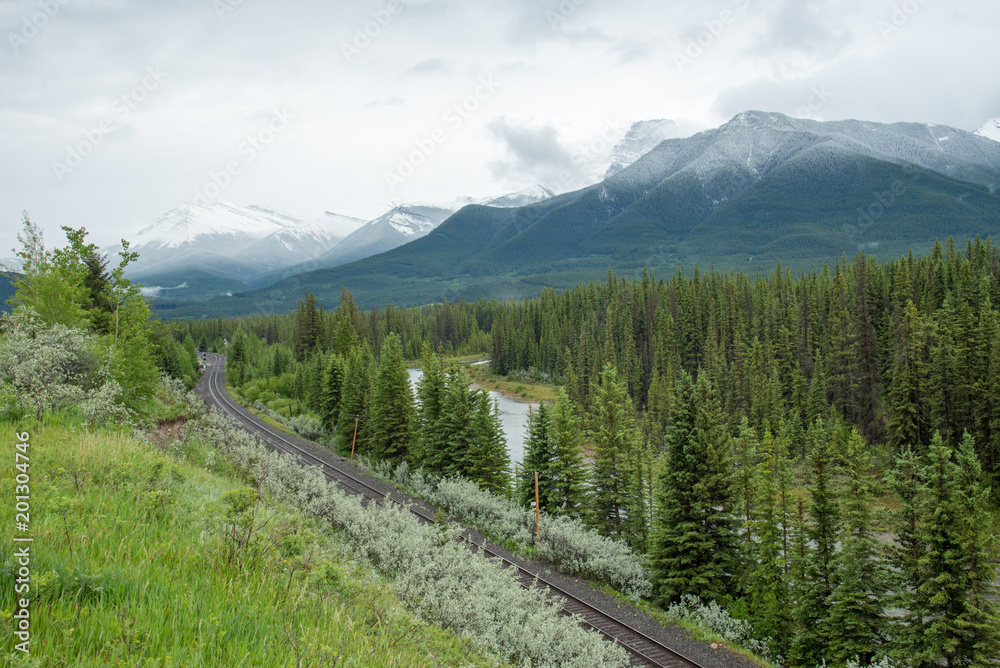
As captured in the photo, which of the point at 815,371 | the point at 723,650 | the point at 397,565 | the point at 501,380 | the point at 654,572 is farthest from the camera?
the point at 501,380

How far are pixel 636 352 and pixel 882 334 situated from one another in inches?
1505

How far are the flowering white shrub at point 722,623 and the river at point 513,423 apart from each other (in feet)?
83.0

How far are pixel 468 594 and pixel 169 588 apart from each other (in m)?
8.55

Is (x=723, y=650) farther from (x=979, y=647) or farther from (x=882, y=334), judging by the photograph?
(x=882, y=334)

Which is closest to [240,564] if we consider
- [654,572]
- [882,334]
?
[654,572]

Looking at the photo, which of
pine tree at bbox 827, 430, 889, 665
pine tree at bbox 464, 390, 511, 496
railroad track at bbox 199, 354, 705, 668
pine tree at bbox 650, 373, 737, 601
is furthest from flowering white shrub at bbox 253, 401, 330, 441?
pine tree at bbox 827, 430, 889, 665

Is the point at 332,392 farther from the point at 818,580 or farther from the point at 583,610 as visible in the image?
the point at 818,580

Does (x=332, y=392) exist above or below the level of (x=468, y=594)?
below

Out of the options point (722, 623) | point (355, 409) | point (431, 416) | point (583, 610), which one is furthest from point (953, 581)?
point (355, 409)

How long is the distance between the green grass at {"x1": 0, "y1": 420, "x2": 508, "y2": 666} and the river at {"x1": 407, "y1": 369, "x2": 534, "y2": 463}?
3971 centimetres

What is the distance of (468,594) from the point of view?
12.4 metres

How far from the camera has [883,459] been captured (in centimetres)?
5516

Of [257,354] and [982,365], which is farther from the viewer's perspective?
[257,354]

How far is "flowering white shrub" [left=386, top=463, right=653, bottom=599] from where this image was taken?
77.0ft
